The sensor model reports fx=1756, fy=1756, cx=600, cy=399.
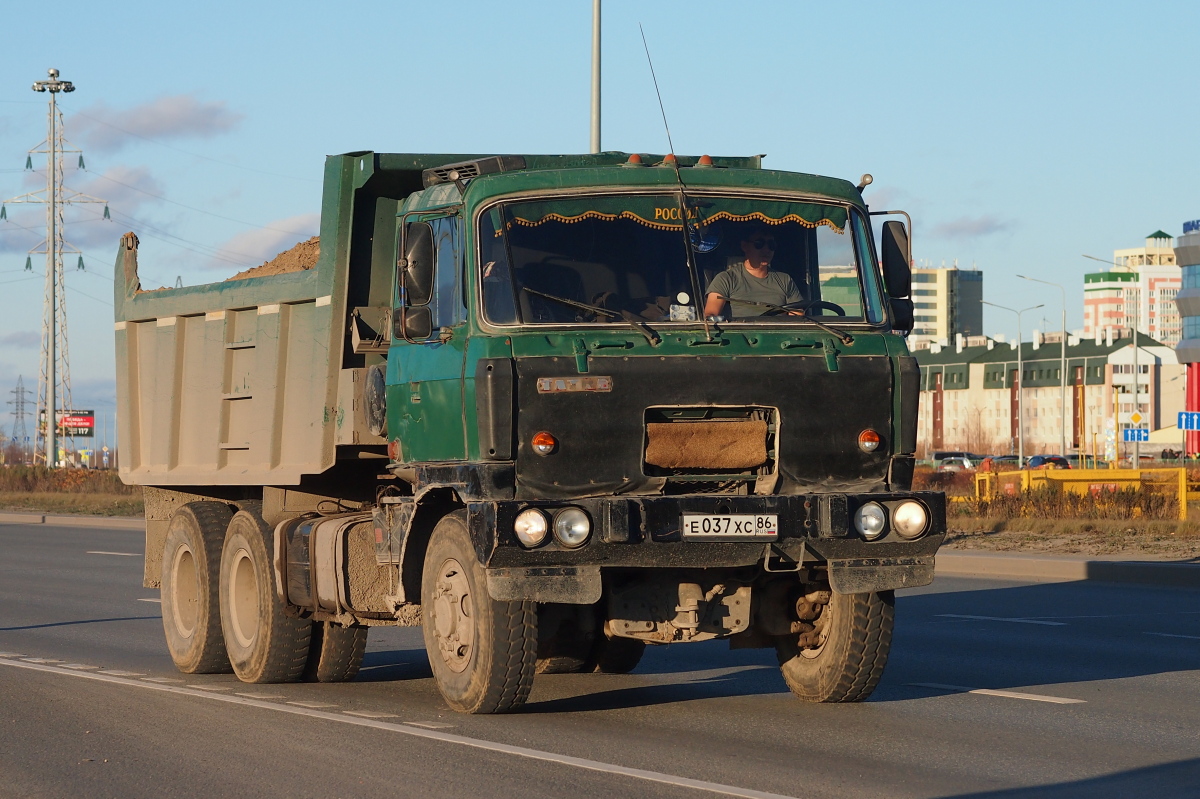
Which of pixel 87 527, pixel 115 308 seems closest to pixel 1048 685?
pixel 115 308

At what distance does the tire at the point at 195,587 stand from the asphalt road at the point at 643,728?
0.20m

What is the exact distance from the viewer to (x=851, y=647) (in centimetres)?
969

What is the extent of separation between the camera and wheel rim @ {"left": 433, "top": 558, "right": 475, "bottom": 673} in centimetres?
925

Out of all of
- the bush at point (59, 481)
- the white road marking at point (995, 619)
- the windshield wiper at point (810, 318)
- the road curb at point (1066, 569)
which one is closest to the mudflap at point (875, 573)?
the windshield wiper at point (810, 318)

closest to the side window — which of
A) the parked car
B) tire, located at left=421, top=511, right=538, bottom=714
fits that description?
tire, located at left=421, top=511, right=538, bottom=714

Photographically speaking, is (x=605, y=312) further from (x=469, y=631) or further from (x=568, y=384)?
(x=469, y=631)

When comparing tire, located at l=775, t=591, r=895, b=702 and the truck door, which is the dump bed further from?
tire, located at l=775, t=591, r=895, b=702

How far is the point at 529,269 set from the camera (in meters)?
9.13

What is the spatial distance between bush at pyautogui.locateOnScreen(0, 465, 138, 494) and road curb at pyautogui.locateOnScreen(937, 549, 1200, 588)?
3842cm

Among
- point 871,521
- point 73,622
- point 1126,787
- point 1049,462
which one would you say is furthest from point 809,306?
point 1049,462

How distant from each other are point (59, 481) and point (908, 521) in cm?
5584

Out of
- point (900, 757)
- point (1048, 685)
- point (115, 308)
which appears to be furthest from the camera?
point (115, 308)

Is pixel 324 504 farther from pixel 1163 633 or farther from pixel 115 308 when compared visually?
pixel 1163 633

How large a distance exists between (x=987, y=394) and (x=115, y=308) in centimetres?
15687
